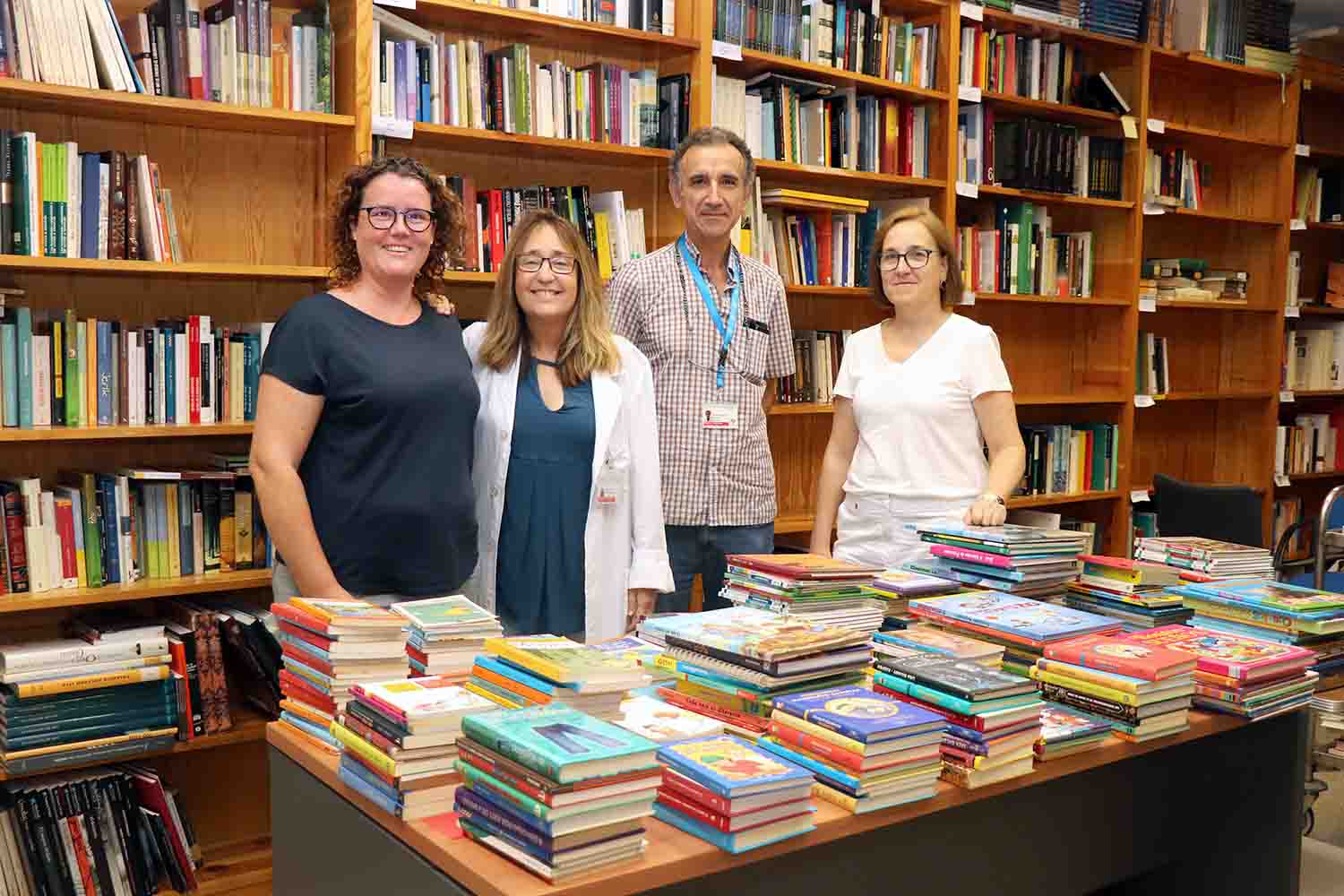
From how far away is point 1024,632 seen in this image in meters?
2.07

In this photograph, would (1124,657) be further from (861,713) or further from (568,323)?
(568,323)

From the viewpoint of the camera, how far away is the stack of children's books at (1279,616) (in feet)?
7.72

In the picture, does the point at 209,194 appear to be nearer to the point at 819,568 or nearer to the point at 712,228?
the point at 712,228

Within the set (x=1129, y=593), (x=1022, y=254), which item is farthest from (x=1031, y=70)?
(x=1129, y=593)

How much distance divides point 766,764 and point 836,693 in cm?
27

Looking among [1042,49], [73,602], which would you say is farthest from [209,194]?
[1042,49]

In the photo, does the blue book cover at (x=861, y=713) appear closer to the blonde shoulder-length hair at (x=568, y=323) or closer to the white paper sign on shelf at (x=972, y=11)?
the blonde shoulder-length hair at (x=568, y=323)

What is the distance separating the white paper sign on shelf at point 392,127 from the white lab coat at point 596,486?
780mm

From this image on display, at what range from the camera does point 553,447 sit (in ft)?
8.64

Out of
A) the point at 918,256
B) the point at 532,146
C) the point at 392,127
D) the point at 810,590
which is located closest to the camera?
the point at 810,590

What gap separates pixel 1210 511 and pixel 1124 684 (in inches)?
101

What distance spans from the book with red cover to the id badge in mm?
1231

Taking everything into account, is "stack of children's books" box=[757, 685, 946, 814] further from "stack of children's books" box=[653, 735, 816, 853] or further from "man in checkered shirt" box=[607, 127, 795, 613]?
"man in checkered shirt" box=[607, 127, 795, 613]

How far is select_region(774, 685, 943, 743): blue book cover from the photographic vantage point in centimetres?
160
